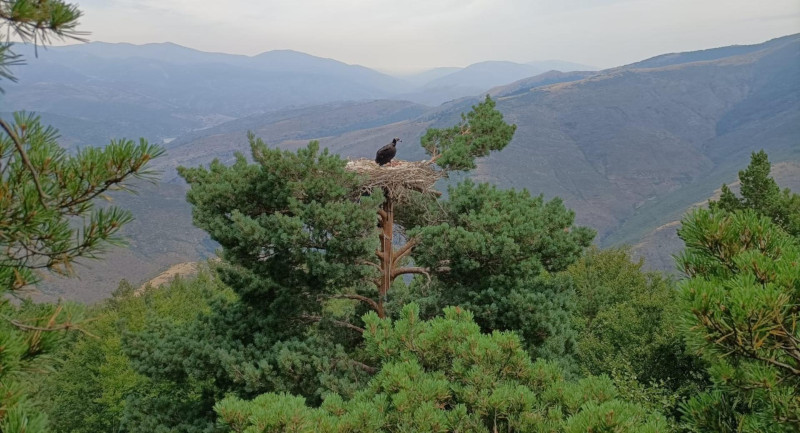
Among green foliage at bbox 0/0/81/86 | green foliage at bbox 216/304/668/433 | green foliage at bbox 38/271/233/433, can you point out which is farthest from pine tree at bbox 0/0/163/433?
A: green foliage at bbox 38/271/233/433

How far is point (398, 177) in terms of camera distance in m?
12.1

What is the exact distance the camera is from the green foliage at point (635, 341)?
15.1m

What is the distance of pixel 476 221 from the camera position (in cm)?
1122

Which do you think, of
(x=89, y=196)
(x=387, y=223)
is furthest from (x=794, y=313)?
(x=387, y=223)

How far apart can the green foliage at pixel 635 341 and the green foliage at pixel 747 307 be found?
9937 millimetres

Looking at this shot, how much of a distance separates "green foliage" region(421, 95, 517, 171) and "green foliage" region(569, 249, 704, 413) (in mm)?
5929

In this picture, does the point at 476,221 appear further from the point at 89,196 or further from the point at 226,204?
the point at 89,196

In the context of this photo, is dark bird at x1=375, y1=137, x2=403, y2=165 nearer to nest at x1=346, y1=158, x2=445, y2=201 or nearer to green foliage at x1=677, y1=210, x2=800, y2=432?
nest at x1=346, y1=158, x2=445, y2=201

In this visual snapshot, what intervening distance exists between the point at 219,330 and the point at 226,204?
3002 mm

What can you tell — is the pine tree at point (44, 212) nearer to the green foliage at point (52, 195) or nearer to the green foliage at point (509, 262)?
the green foliage at point (52, 195)

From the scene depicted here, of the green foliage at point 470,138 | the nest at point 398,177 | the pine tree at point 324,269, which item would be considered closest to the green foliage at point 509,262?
the pine tree at point 324,269

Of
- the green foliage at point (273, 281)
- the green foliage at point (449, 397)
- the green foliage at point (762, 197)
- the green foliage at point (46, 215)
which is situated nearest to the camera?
the green foliage at point (46, 215)

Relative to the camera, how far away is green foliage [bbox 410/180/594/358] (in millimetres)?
10695

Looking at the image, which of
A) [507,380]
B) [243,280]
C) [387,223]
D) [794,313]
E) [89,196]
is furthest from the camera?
[387,223]
